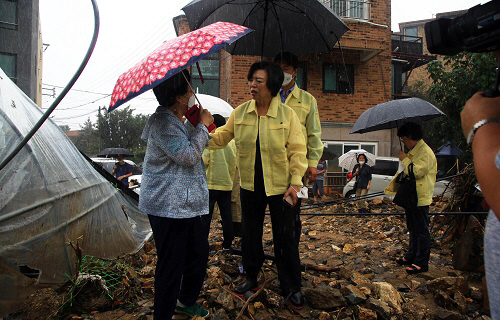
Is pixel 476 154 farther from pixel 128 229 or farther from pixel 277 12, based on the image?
pixel 128 229

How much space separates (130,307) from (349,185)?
9.41 m

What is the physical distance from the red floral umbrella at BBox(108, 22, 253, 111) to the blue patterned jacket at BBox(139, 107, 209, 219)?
0.27 meters

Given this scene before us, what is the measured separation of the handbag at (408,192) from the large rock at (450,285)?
0.99 metres

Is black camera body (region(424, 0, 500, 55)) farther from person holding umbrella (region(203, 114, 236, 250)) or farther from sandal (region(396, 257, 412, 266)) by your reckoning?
sandal (region(396, 257, 412, 266))

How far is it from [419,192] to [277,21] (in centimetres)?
252

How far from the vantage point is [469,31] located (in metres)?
1.00

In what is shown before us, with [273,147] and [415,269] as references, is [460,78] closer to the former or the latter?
[415,269]

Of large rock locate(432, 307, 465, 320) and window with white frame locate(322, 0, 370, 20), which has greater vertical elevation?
window with white frame locate(322, 0, 370, 20)

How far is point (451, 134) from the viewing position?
15.4 metres

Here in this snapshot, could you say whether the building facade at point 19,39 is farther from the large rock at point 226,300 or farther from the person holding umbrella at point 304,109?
the large rock at point 226,300

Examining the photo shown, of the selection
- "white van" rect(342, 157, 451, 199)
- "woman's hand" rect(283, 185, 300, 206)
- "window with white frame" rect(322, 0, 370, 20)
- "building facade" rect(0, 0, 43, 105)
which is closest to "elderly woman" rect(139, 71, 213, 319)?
"woman's hand" rect(283, 185, 300, 206)

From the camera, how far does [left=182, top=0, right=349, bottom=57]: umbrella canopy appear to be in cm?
392

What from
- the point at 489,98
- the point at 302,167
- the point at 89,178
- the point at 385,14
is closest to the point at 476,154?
the point at 489,98

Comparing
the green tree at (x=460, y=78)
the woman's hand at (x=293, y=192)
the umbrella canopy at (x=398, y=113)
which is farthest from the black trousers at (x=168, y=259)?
the green tree at (x=460, y=78)
